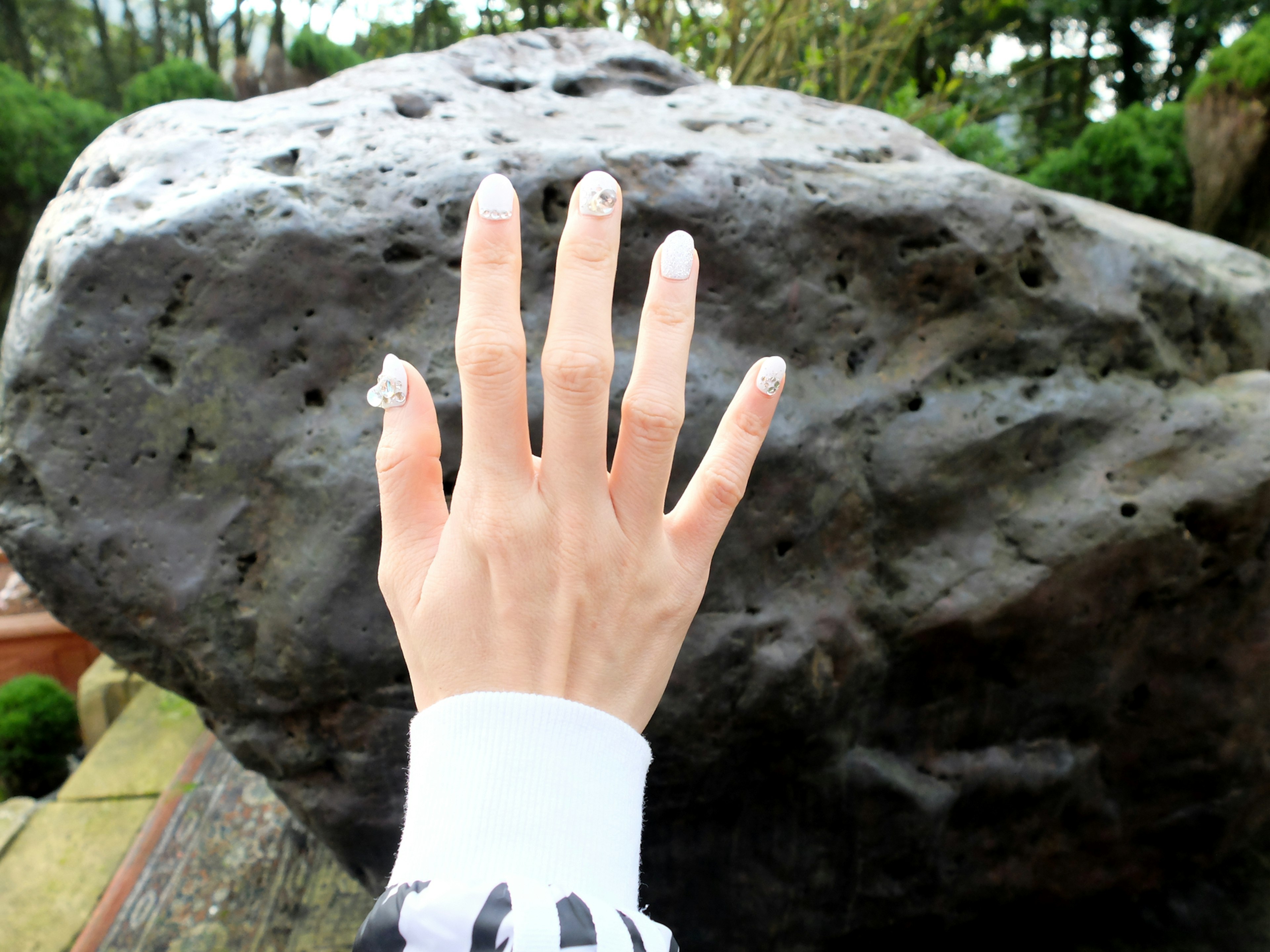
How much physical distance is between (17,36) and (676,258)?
32.3 ft

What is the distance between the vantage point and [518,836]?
0.77 metres

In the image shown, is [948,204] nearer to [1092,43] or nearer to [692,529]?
[692,529]

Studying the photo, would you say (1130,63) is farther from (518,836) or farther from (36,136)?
(518,836)

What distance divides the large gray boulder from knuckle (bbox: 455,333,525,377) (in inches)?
30.7

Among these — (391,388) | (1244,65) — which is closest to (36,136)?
(391,388)

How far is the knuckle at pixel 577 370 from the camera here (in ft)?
2.63

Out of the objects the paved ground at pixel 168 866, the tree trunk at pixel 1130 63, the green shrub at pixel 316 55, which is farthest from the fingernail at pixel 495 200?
the tree trunk at pixel 1130 63

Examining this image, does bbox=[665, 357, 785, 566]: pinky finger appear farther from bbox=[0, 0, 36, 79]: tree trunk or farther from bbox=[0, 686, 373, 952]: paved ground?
bbox=[0, 0, 36, 79]: tree trunk

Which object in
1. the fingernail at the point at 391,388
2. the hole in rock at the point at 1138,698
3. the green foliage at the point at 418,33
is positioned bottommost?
the hole in rock at the point at 1138,698

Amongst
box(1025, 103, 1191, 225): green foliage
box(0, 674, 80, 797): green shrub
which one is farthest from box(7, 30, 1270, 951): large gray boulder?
box(1025, 103, 1191, 225): green foliage

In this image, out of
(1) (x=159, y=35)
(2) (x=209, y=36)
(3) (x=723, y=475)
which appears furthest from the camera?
(1) (x=159, y=35)

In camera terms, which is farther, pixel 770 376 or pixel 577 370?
pixel 770 376

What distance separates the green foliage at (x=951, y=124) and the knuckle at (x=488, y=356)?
5.06 metres

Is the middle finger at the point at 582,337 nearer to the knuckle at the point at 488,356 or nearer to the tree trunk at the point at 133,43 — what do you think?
the knuckle at the point at 488,356
